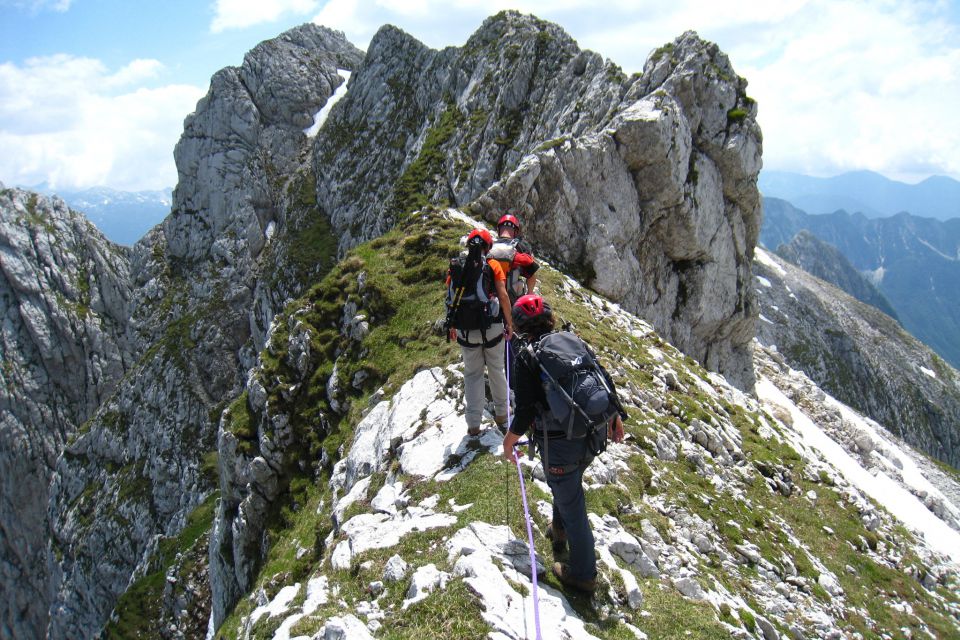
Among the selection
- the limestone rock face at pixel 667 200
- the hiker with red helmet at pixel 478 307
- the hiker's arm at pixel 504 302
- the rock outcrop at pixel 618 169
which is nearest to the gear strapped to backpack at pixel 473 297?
the hiker with red helmet at pixel 478 307

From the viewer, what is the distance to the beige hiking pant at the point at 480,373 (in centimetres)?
1095

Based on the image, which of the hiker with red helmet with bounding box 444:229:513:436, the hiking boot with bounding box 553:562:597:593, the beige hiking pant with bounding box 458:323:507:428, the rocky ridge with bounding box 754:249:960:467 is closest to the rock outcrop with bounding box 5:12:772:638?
the beige hiking pant with bounding box 458:323:507:428

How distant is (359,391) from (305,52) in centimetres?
9548

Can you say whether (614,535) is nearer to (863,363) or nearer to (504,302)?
(504,302)

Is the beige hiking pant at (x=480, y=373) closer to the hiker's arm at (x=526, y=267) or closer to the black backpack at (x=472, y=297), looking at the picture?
the black backpack at (x=472, y=297)

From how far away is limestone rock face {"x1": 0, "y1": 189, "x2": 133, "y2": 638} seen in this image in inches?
2874

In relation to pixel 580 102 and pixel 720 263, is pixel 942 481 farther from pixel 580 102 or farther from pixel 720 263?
pixel 580 102

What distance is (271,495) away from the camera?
1770 centimetres

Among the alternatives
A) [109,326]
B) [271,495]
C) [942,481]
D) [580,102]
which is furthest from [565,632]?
[109,326]

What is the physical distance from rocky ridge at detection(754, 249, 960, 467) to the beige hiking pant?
123m

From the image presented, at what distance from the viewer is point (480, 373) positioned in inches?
446

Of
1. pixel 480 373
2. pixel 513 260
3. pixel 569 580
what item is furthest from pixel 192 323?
pixel 569 580

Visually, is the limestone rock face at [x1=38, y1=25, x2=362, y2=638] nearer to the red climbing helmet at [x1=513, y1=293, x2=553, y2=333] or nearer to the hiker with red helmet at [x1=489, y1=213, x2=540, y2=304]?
the hiker with red helmet at [x1=489, y1=213, x2=540, y2=304]

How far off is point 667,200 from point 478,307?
2786 cm
